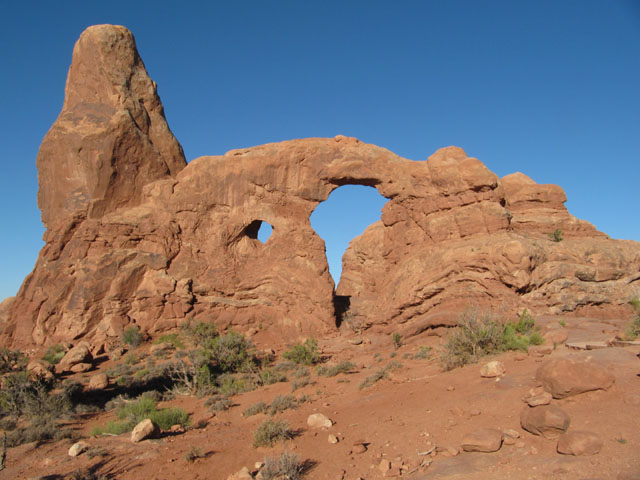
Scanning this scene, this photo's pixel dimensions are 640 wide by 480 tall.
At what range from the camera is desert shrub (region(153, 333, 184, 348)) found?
18750 mm

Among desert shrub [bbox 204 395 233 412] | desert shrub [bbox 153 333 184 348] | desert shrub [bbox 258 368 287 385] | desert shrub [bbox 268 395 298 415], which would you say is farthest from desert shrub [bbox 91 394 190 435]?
desert shrub [bbox 153 333 184 348]

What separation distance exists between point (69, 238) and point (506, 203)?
20514 mm

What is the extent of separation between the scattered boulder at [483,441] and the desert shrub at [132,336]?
16.3 meters

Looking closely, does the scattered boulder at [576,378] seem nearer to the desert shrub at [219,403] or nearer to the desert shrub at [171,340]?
the desert shrub at [219,403]

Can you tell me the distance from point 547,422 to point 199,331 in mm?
14838

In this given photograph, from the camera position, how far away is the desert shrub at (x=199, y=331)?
1766cm

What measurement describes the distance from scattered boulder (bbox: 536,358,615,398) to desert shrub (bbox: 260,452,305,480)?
373 cm

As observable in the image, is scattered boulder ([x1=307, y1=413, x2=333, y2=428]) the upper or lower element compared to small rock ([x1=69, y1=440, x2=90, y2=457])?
upper

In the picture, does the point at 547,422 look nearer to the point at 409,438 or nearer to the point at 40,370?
the point at 409,438

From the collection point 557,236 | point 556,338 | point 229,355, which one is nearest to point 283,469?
point 556,338

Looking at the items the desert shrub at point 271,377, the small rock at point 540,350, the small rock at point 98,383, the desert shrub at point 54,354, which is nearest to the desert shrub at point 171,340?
the desert shrub at point 54,354

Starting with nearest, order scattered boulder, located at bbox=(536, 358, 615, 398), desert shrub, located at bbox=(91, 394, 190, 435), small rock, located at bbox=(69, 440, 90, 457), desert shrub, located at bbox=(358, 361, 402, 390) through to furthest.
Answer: scattered boulder, located at bbox=(536, 358, 615, 398) → small rock, located at bbox=(69, 440, 90, 457) → desert shrub, located at bbox=(91, 394, 190, 435) → desert shrub, located at bbox=(358, 361, 402, 390)

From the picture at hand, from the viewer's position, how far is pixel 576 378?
5934mm

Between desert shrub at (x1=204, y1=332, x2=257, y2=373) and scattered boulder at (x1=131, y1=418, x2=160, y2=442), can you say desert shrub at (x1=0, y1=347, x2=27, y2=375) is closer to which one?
desert shrub at (x1=204, y1=332, x2=257, y2=373)
